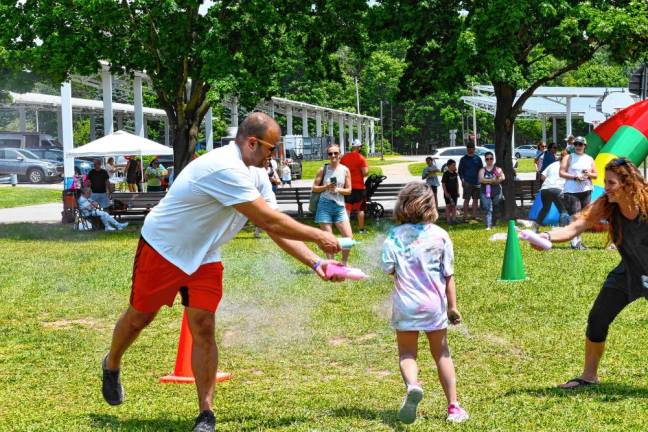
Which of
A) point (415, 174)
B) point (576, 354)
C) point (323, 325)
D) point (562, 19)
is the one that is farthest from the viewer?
point (415, 174)

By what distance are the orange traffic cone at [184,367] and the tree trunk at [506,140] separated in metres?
15.3

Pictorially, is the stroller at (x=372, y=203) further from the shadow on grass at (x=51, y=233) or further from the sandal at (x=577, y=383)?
the sandal at (x=577, y=383)

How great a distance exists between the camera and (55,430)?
5.66 meters

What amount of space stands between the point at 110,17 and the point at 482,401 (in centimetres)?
1598

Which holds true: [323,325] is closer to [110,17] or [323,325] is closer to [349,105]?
[110,17]

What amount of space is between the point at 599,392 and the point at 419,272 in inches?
66.5

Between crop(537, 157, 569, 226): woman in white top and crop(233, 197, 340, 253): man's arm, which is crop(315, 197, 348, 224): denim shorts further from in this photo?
crop(233, 197, 340, 253): man's arm

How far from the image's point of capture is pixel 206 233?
537 cm

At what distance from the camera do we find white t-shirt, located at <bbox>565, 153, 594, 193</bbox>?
→ 49.5 ft

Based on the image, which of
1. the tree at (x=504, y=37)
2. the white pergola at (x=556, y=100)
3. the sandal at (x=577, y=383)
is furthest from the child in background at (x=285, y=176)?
the sandal at (x=577, y=383)

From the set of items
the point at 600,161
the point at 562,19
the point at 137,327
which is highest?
the point at 562,19

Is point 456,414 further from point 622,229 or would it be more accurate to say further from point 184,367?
point 184,367

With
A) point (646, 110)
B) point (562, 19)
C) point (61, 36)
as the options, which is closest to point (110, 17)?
point (61, 36)

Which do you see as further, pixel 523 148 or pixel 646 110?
pixel 523 148
